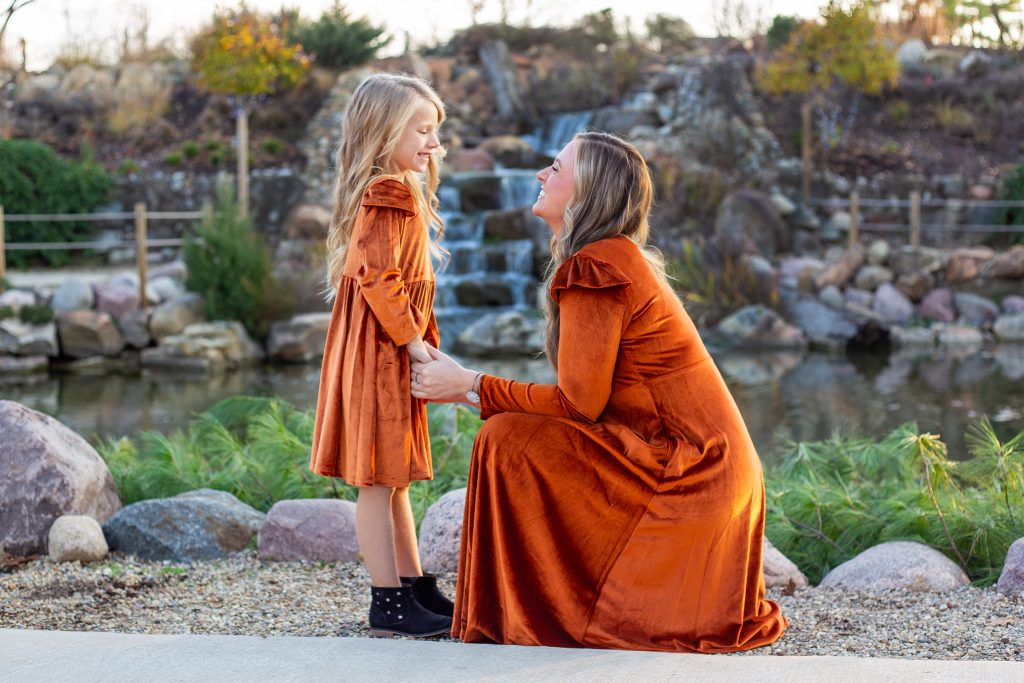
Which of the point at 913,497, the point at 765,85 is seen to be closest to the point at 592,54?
the point at 765,85

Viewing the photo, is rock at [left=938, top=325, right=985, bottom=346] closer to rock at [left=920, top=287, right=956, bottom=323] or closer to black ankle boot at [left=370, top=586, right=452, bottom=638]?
rock at [left=920, top=287, right=956, bottom=323]

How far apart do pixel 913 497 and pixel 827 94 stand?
50.6 ft

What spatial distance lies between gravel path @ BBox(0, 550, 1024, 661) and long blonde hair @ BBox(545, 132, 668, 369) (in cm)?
104

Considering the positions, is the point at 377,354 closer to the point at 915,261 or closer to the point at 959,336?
the point at 959,336

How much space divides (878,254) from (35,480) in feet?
39.4

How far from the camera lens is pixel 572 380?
2.61 meters

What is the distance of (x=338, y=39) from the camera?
1855 cm

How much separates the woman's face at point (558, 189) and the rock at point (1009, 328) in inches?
442

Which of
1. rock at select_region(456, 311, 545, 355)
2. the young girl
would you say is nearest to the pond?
rock at select_region(456, 311, 545, 355)

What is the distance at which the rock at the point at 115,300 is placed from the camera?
40.3ft

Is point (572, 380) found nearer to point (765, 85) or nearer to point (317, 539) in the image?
point (317, 539)

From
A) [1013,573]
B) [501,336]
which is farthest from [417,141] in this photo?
[501,336]

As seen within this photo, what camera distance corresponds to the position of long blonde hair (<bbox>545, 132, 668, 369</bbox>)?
2.69 metres

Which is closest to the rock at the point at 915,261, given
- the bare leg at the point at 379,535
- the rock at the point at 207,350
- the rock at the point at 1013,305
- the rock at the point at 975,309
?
the rock at the point at 975,309
